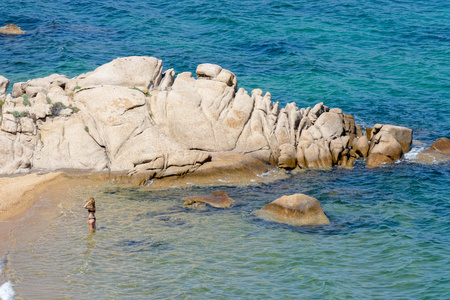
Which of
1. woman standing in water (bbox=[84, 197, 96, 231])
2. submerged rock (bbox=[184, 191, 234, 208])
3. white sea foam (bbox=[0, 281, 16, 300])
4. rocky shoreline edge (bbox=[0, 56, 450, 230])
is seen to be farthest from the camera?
rocky shoreline edge (bbox=[0, 56, 450, 230])

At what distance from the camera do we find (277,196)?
23.3 metres

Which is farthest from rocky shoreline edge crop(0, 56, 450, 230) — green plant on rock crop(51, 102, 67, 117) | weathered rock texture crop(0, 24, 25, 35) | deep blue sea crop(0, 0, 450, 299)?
weathered rock texture crop(0, 24, 25, 35)

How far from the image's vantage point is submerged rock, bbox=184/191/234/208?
2192cm

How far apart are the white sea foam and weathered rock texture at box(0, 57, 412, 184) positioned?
928 cm

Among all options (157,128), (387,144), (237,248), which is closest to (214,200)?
(237,248)

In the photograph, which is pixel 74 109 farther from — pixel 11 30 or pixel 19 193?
pixel 11 30

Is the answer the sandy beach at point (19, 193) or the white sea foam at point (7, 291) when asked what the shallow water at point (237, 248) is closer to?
the white sea foam at point (7, 291)

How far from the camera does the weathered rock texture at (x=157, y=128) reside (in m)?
24.8

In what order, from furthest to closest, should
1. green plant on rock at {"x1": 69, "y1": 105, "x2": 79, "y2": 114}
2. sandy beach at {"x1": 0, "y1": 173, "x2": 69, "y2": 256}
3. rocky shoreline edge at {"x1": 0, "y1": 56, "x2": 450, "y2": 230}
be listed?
green plant on rock at {"x1": 69, "y1": 105, "x2": 79, "y2": 114} < rocky shoreline edge at {"x1": 0, "y1": 56, "x2": 450, "y2": 230} < sandy beach at {"x1": 0, "y1": 173, "x2": 69, "y2": 256}

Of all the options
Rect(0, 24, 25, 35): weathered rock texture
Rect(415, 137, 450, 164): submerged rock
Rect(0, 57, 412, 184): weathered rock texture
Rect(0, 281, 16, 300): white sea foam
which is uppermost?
Rect(0, 24, 25, 35): weathered rock texture

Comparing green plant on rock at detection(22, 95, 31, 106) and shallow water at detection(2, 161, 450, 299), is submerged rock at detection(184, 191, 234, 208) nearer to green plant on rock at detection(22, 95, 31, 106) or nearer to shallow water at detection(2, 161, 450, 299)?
shallow water at detection(2, 161, 450, 299)

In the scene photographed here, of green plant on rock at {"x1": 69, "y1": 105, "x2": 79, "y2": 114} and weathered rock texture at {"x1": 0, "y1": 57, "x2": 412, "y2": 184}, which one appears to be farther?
green plant on rock at {"x1": 69, "y1": 105, "x2": 79, "y2": 114}

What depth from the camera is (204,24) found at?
49.3m

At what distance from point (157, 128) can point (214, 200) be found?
556 cm
